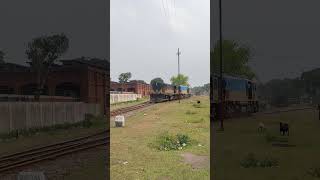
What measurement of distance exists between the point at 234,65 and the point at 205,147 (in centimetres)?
7474

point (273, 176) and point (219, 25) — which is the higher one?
point (219, 25)

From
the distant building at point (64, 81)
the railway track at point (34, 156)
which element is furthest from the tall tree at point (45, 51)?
the railway track at point (34, 156)

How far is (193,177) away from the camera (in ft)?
37.2

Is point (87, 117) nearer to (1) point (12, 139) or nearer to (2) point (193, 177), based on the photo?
(1) point (12, 139)

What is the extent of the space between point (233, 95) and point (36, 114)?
697 inches

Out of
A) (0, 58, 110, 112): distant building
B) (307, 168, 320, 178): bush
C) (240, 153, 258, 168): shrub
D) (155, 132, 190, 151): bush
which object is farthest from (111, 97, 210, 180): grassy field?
(0, 58, 110, 112): distant building

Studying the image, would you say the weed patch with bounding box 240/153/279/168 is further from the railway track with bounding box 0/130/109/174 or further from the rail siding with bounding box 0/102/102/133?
the rail siding with bounding box 0/102/102/133

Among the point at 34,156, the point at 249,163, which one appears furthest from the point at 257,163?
the point at 34,156

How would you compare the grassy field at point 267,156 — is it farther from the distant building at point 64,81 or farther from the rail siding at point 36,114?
the distant building at point 64,81

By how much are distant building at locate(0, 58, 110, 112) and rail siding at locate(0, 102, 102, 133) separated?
11.1 feet

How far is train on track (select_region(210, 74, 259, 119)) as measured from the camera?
3384 centimetres

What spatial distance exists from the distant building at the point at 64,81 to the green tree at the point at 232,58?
157 feet

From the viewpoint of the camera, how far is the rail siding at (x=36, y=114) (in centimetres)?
2677

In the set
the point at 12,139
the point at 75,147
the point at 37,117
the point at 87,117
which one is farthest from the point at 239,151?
the point at 87,117
